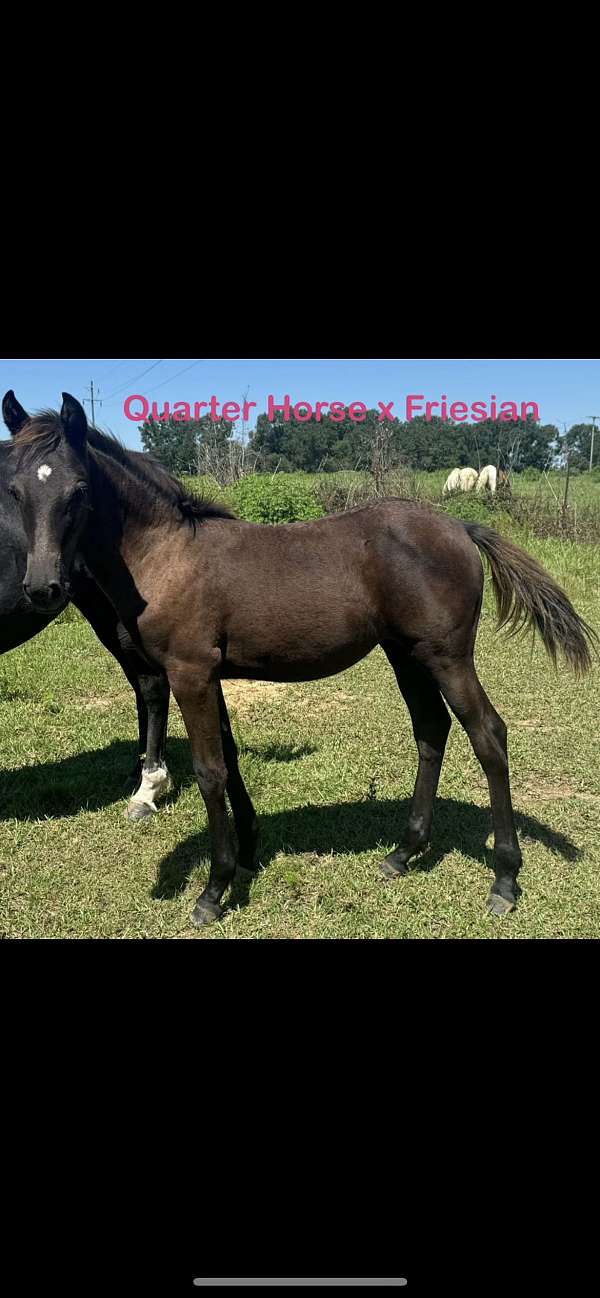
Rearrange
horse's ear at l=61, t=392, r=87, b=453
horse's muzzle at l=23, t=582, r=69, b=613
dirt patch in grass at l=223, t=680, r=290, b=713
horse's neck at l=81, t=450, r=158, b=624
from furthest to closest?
dirt patch in grass at l=223, t=680, r=290, b=713, horse's neck at l=81, t=450, r=158, b=624, horse's ear at l=61, t=392, r=87, b=453, horse's muzzle at l=23, t=582, r=69, b=613

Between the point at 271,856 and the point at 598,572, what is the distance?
9.88 m

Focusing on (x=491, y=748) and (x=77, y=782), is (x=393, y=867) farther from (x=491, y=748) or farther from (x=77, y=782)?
(x=77, y=782)

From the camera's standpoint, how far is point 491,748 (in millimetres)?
3570

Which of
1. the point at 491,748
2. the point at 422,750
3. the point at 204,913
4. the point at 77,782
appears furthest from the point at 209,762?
the point at 77,782

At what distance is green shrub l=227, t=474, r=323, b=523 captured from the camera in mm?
12273

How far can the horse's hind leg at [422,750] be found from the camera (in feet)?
13.0

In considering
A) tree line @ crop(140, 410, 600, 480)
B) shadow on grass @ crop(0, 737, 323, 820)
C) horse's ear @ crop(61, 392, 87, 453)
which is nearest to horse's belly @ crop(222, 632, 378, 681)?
horse's ear @ crop(61, 392, 87, 453)

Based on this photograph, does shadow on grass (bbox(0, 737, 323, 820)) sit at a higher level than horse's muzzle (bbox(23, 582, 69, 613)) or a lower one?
lower

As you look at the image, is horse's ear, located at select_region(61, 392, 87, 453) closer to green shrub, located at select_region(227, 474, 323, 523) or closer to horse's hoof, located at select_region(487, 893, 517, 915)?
horse's hoof, located at select_region(487, 893, 517, 915)

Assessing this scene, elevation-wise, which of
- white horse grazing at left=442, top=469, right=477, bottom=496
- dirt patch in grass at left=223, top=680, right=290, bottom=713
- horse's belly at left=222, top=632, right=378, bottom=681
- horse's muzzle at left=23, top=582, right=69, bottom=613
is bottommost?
dirt patch in grass at left=223, top=680, right=290, bottom=713

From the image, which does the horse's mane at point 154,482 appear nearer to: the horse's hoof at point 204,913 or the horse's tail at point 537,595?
the horse's tail at point 537,595

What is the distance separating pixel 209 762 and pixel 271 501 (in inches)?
367

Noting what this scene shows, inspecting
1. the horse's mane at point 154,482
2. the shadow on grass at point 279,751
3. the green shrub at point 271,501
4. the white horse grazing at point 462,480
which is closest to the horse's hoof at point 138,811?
the shadow on grass at point 279,751

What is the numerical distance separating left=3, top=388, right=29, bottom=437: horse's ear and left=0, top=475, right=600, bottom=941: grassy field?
7.75 feet
